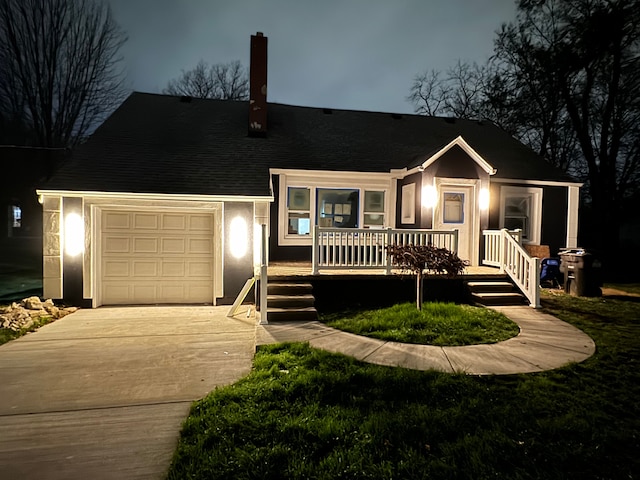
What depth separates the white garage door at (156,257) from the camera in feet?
26.9

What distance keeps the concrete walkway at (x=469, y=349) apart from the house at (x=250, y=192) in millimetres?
2772

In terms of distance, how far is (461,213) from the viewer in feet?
32.2

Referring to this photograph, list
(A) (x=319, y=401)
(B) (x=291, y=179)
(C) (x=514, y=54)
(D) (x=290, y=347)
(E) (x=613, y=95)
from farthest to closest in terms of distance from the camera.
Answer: (C) (x=514, y=54) < (E) (x=613, y=95) < (B) (x=291, y=179) < (D) (x=290, y=347) < (A) (x=319, y=401)

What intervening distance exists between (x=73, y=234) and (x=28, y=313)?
73.4 inches

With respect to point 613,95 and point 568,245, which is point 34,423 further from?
point 613,95

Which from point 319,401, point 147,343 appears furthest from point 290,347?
point 147,343

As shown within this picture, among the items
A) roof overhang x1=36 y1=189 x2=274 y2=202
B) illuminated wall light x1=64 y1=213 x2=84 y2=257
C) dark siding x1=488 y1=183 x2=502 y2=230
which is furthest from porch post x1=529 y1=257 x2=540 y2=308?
illuminated wall light x1=64 y1=213 x2=84 y2=257

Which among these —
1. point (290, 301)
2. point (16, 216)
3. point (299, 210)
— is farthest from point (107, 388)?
point (16, 216)

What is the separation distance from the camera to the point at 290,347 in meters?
4.82

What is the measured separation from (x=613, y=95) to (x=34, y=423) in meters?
22.3

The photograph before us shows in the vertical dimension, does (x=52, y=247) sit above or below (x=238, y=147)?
below

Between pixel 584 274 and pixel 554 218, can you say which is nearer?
pixel 584 274

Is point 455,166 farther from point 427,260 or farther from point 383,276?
point 427,260

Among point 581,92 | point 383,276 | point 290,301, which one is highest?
point 581,92
